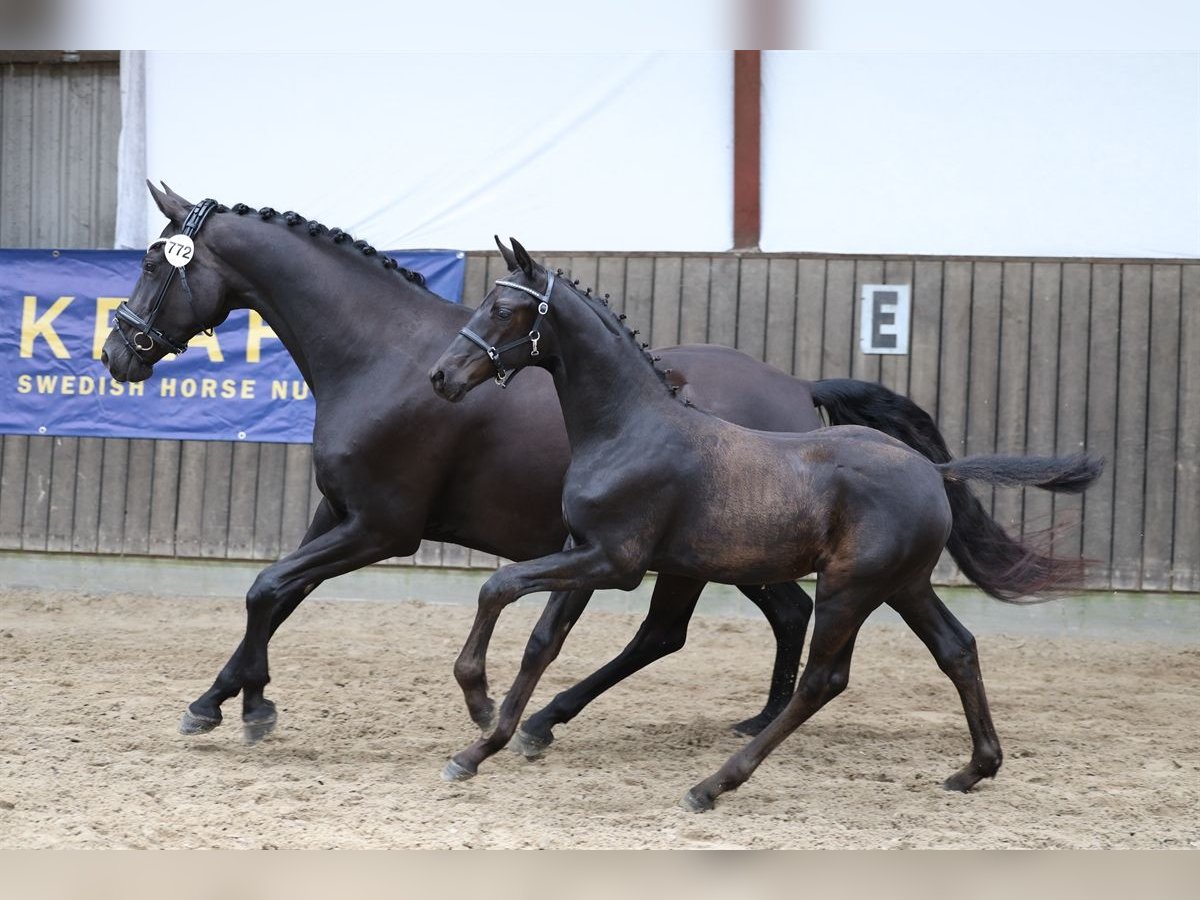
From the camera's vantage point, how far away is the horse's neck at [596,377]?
4.10m

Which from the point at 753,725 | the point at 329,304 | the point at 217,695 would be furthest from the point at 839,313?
the point at 217,695

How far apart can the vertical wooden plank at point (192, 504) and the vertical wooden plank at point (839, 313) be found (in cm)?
435

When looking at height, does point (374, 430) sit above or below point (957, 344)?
below

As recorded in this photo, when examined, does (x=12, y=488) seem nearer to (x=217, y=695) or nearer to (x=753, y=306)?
(x=217, y=695)

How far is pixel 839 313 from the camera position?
834cm

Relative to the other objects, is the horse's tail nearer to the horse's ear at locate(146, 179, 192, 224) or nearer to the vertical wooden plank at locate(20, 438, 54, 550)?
the horse's ear at locate(146, 179, 192, 224)

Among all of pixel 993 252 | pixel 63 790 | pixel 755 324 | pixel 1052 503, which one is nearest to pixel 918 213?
pixel 993 252

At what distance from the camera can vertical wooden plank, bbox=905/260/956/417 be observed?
8.26m

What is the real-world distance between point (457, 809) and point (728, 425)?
150 cm

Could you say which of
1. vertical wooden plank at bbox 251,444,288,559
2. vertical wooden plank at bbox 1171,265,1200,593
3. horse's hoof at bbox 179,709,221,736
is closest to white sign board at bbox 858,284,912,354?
vertical wooden plank at bbox 1171,265,1200,593

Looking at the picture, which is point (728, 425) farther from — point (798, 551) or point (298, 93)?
point (298, 93)

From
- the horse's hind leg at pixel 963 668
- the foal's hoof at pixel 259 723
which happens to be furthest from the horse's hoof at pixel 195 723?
the horse's hind leg at pixel 963 668

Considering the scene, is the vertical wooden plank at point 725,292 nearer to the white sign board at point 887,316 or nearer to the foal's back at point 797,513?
the white sign board at point 887,316

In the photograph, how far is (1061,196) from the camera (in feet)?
26.6
